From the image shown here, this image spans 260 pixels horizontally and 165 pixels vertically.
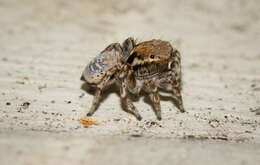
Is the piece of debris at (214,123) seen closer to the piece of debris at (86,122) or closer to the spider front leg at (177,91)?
the spider front leg at (177,91)

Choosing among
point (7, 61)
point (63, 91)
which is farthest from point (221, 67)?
point (7, 61)

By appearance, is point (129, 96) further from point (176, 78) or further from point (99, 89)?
point (176, 78)

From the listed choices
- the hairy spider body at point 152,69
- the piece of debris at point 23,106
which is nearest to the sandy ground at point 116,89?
the piece of debris at point 23,106

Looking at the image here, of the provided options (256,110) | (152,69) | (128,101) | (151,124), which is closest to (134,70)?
(152,69)

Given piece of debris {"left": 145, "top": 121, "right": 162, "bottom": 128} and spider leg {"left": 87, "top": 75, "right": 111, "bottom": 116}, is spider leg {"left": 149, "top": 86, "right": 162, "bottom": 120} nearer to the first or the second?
piece of debris {"left": 145, "top": 121, "right": 162, "bottom": 128}

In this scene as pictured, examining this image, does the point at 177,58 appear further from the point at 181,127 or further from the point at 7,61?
the point at 7,61

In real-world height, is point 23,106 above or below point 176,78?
below
